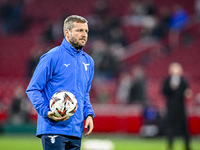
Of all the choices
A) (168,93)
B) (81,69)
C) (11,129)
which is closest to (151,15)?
(11,129)

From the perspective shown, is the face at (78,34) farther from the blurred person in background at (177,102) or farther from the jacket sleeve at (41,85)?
the blurred person in background at (177,102)

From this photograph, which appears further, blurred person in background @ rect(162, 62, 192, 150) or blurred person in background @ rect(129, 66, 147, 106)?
blurred person in background @ rect(129, 66, 147, 106)

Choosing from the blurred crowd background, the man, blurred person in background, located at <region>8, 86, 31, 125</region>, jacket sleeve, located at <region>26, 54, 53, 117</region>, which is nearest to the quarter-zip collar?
the man

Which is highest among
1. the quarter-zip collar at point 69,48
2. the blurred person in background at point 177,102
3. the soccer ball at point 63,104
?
the blurred person in background at point 177,102

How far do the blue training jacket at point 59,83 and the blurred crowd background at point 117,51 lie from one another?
1233 centimetres

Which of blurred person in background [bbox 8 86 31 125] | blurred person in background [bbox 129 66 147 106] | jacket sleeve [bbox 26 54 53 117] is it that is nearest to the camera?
jacket sleeve [bbox 26 54 53 117]

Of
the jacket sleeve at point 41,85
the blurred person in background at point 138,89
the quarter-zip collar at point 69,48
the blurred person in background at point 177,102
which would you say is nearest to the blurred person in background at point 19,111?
the blurred person in background at point 138,89

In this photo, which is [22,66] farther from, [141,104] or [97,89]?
[141,104]

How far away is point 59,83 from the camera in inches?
210

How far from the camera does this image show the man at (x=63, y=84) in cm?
521

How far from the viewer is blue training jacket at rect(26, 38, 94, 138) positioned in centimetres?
521

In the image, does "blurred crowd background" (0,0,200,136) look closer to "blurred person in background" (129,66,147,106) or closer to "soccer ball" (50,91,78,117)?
"blurred person in background" (129,66,147,106)

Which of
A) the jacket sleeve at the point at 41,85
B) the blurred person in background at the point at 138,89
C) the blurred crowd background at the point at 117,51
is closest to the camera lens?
the jacket sleeve at the point at 41,85

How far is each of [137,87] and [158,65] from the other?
338cm
